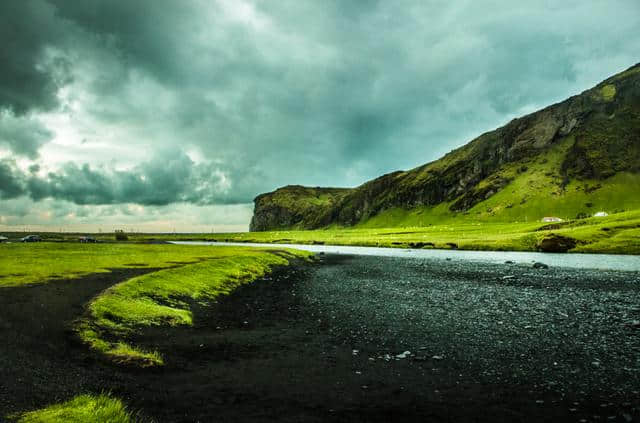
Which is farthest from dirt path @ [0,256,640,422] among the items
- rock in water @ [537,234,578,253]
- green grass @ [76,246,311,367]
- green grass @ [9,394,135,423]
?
rock in water @ [537,234,578,253]

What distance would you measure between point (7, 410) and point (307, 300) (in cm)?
2711

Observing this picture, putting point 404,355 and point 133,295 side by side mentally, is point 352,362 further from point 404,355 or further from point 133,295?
point 133,295

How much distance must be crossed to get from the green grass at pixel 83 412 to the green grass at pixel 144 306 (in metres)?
4.64

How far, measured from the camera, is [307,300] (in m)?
35.8

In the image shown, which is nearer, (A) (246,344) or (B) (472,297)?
(A) (246,344)

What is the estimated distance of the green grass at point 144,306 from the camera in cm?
1759

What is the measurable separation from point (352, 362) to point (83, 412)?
37.4ft

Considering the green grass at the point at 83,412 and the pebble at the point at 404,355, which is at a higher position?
the green grass at the point at 83,412

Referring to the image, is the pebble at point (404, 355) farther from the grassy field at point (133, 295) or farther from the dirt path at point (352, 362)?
the grassy field at point (133, 295)

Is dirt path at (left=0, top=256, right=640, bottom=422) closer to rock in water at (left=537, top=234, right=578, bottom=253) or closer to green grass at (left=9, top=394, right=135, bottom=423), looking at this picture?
green grass at (left=9, top=394, right=135, bottom=423)

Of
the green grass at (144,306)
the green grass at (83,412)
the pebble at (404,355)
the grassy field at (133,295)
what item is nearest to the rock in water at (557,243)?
the grassy field at (133,295)

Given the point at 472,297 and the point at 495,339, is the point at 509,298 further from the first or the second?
the point at 495,339

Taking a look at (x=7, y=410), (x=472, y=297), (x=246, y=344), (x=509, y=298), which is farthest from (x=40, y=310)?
(x=509, y=298)

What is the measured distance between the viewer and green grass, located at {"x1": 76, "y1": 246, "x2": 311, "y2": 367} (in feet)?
57.7
